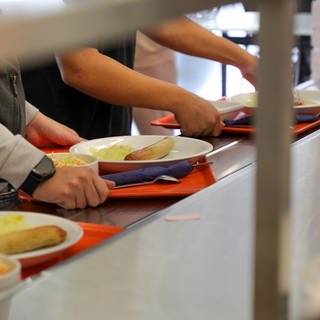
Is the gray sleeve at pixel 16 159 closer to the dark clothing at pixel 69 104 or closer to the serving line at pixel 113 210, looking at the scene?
the serving line at pixel 113 210

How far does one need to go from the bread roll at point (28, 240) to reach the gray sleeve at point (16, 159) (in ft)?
0.92

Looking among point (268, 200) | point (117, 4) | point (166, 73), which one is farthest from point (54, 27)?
point (166, 73)

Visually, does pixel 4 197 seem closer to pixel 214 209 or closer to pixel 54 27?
pixel 214 209

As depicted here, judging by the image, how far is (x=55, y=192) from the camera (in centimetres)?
135

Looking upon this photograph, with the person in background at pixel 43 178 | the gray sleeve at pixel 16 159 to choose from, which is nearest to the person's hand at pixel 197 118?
the person in background at pixel 43 178

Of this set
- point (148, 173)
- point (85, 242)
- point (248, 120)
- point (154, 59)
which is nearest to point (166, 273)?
point (85, 242)

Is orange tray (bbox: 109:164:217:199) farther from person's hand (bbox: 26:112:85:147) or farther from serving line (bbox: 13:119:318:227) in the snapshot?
person's hand (bbox: 26:112:85:147)

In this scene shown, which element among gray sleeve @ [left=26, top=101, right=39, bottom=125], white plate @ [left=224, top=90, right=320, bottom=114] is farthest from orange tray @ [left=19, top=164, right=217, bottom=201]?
white plate @ [left=224, top=90, right=320, bottom=114]

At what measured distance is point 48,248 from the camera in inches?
41.9

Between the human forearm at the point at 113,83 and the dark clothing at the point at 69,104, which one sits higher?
the human forearm at the point at 113,83

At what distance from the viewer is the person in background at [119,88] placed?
1.93 meters

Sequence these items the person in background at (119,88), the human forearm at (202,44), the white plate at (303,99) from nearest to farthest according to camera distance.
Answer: the person in background at (119,88) < the white plate at (303,99) < the human forearm at (202,44)

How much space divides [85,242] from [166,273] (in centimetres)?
14

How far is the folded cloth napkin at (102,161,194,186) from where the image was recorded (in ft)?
4.82
